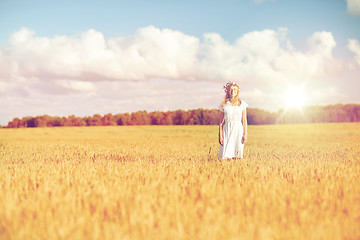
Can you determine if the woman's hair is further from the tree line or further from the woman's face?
the tree line

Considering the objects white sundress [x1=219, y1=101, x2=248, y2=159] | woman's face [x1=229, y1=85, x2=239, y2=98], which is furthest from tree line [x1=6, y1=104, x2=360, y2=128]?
woman's face [x1=229, y1=85, x2=239, y2=98]

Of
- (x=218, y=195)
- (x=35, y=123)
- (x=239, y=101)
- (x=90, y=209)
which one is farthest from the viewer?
(x=35, y=123)

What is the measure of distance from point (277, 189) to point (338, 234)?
1.40 metres

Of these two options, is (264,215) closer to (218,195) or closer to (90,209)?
(218,195)

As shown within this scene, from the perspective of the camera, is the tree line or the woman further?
the tree line

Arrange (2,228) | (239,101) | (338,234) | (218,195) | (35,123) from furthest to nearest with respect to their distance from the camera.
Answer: (35,123)
(239,101)
(218,195)
(2,228)
(338,234)

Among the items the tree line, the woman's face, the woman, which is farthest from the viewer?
the tree line

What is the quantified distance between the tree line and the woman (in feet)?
125

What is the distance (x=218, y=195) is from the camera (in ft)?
14.1

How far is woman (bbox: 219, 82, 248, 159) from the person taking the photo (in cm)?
829

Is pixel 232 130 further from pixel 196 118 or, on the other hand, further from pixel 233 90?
pixel 196 118

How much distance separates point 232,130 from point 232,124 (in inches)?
6.2

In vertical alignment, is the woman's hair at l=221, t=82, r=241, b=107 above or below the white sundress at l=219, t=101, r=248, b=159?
above

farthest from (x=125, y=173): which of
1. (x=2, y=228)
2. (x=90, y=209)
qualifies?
(x=2, y=228)
